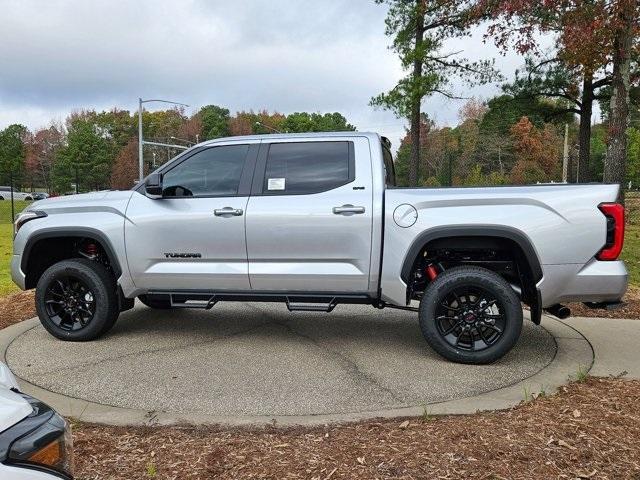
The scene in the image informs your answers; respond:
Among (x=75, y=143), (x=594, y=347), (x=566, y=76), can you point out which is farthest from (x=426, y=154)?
(x=594, y=347)

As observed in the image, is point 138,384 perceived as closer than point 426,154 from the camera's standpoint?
Yes

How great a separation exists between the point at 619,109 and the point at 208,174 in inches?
295

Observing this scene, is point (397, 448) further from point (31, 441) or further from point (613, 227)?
point (613, 227)

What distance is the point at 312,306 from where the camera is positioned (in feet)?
15.5

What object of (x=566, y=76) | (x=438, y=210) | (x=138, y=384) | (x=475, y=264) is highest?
(x=566, y=76)

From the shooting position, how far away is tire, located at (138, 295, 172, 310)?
5066mm

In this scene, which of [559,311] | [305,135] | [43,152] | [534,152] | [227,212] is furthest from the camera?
[43,152]

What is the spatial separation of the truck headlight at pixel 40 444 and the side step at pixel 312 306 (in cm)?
298

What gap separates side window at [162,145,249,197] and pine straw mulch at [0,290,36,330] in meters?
2.66

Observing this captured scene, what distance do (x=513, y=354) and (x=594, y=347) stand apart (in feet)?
2.65

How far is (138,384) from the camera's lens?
13.2 ft

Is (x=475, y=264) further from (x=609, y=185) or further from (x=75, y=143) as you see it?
(x=75, y=143)

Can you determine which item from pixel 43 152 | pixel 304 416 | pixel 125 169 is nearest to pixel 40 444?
pixel 304 416

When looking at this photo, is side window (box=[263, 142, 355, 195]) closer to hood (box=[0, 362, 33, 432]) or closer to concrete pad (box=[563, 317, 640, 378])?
concrete pad (box=[563, 317, 640, 378])
